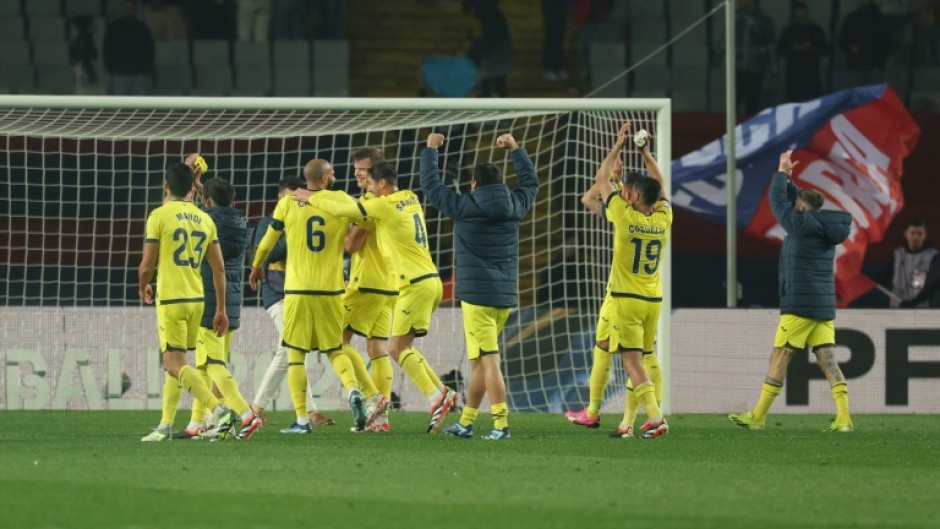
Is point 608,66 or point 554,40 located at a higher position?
point 554,40

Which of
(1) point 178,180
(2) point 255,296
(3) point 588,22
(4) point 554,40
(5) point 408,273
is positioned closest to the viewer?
(1) point 178,180

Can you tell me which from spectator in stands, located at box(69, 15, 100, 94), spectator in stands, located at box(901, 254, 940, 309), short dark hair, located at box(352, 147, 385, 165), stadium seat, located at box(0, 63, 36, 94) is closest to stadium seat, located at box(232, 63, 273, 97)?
spectator in stands, located at box(69, 15, 100, 94)

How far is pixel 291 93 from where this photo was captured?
72.2ft

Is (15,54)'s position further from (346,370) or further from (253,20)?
(346,370)

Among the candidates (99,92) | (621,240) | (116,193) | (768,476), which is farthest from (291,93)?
(768,476)

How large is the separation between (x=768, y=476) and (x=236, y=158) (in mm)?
10829

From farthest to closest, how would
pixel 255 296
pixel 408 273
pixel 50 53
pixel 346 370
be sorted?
pixel 50 53 < pixel 255 296 < pixel 408 273 < pixel 346 370

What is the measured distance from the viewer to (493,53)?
22.4m

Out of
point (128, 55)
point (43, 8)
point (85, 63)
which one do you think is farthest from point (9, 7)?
point (128, 55)

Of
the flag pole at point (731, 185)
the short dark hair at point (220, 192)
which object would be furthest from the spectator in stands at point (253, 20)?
the short dark hair at point (220, 192)

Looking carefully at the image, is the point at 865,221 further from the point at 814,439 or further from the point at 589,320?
the point at 814,439

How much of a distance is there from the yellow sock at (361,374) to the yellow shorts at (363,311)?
18 centimetres

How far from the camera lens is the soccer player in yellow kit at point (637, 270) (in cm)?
1152

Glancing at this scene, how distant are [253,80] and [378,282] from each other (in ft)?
33.0
